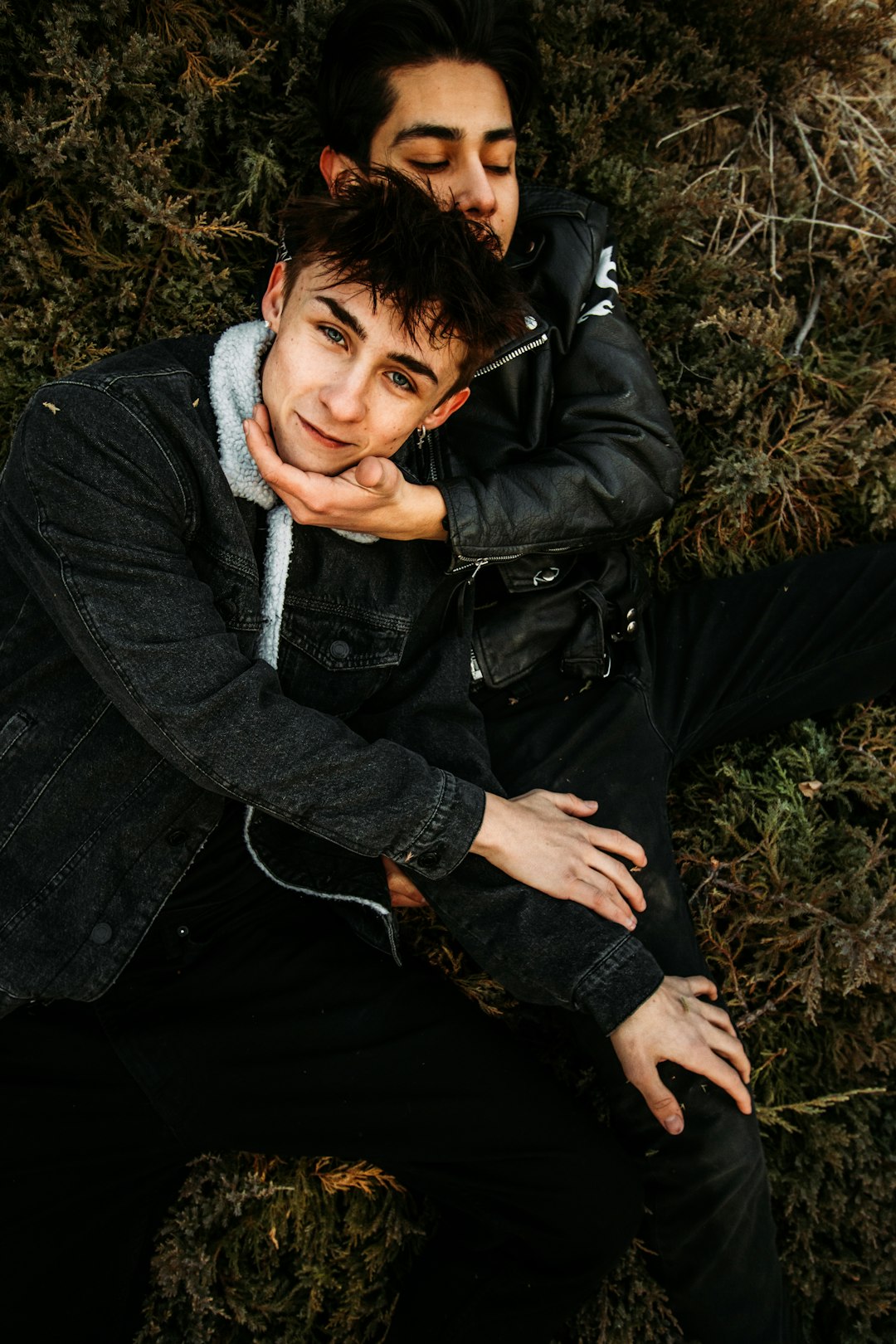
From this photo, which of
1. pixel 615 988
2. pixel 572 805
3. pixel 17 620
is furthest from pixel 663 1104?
pixel 17 620

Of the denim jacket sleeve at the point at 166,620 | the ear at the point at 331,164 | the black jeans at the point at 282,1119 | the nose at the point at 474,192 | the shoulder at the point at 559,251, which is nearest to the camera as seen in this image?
the denim jacket sleeve at the point at 166,620

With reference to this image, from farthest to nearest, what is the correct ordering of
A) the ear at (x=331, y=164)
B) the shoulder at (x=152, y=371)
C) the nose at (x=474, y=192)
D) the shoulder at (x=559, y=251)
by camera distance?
the shoulder at (x=559, y=251), the ear at (x=331, y=164), the nose at (x=474, y=192), the shoulder at (x=152, y=371)

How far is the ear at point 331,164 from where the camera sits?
117 inches

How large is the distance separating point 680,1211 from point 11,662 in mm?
2631

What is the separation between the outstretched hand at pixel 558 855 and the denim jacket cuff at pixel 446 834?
3.0 inches

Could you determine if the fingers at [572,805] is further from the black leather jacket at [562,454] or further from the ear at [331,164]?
the ear at [331,164]

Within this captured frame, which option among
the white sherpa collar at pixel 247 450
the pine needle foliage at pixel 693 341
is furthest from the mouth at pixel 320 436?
the pine needle foliage at pixel 693 341

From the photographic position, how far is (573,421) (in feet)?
10.1

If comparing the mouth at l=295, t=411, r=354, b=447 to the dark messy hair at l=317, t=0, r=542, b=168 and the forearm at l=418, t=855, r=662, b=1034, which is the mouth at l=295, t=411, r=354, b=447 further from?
the forearm at l=418, t=855, r=662, b=1034

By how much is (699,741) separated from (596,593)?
78 centimetres

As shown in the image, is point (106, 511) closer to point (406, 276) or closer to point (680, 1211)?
point (406, 276)

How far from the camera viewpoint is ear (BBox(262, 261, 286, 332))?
2.50 metres

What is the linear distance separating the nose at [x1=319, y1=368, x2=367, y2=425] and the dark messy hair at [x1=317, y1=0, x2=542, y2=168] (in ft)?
2.88

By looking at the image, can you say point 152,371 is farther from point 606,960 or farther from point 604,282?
point 606,960
